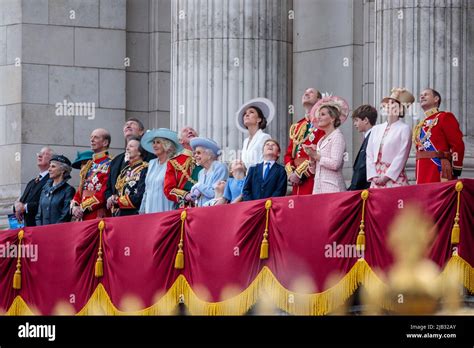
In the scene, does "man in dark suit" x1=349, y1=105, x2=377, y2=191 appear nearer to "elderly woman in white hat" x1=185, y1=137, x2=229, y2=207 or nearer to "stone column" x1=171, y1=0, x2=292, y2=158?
"elderly woman in white hat" x1=185, y1=137, x2=229, y2=207

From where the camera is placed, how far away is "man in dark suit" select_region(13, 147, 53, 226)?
31609mm

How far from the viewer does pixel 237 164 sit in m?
27.1

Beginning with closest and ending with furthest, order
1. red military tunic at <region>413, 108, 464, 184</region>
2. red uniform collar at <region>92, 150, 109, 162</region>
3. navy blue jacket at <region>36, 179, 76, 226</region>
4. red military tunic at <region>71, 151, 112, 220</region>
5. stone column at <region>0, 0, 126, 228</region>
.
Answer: red military tunic at <region>413, 108, 464, 184</region>, red military tunic at <region>71, 151, 112, 220</region>, navy blue jacket at <region>36, 179, 76, 226</region>, red uniform collar at <region>92, 150, 109, 162</region>, stone column at <region>0, 0, 126, 228</region>

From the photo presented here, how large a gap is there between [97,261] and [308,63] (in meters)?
6.89

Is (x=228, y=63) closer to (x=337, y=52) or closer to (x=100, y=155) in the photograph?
(x=100, y=155)

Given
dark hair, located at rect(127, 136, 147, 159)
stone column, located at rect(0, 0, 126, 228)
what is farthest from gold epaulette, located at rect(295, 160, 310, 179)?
stone column, located at rect(0, 0, 126, 228)

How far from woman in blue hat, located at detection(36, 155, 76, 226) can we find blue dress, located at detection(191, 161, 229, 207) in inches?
127

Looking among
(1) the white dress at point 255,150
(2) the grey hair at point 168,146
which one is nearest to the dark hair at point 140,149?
(2) the grey hair at point 168,146

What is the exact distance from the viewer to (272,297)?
2472 centimetres

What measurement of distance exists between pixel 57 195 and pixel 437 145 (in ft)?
24.6

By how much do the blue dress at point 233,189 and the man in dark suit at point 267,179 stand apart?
0.38 m

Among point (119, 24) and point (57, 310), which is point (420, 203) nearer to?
point (57, 310)
